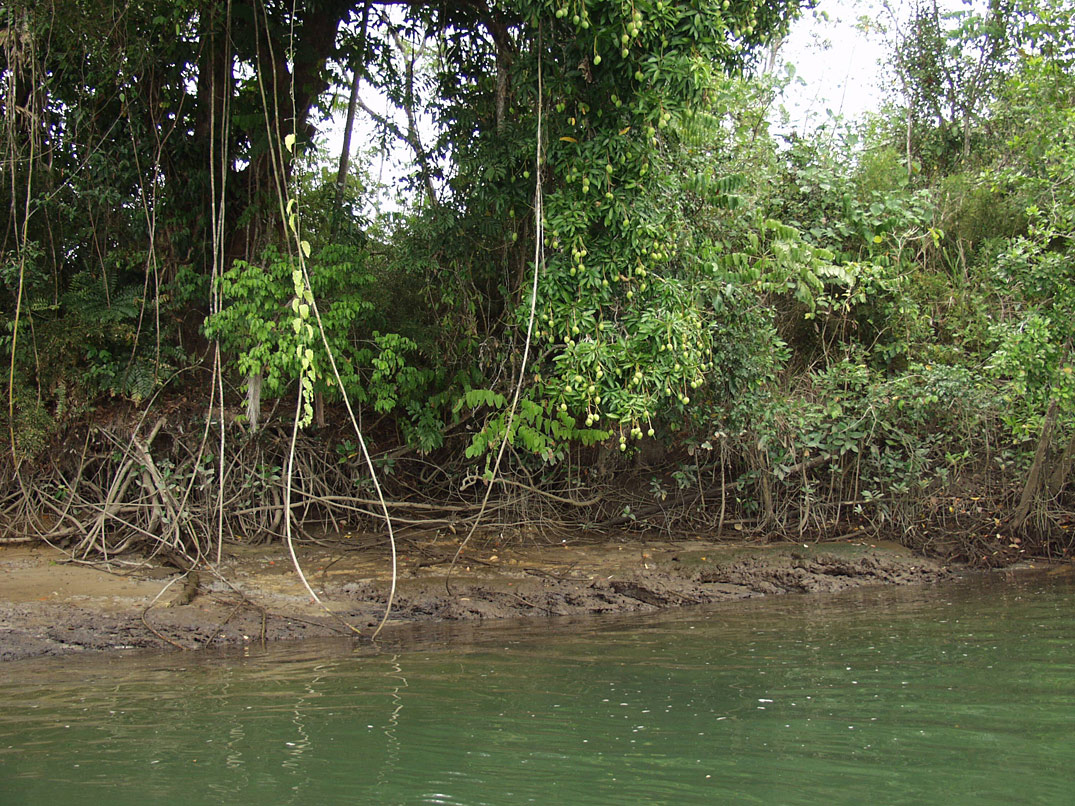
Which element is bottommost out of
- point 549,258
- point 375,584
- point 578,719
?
point 578,719

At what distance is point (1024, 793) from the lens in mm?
3750

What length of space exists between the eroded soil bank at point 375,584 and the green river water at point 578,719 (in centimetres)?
58

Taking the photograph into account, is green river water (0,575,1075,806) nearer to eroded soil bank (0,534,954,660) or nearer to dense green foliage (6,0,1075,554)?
eroded soil bank (0,534,954,660)

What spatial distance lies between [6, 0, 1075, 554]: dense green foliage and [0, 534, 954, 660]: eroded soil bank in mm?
1005

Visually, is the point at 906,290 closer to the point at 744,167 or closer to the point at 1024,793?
the point at 744,167

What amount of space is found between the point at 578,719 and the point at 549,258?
450cm

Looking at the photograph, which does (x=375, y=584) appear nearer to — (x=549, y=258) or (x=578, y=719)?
(x=549, y=258)

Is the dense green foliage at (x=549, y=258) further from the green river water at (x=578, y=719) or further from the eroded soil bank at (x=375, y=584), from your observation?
the green river water at (x=578, y=719)

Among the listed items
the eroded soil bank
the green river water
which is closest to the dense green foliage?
the eroded soil bank

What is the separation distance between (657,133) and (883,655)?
4642 millimetres

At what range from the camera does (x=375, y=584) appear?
870 centimetres

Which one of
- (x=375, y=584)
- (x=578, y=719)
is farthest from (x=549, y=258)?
(x=578, y=719)

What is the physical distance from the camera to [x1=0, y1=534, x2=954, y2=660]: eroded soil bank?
25.1 ft

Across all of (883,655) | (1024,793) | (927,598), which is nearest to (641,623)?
(883,655)
